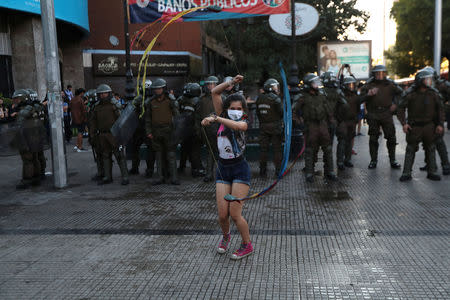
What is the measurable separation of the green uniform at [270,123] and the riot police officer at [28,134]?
4.21 metres

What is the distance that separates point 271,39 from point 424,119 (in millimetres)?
16522

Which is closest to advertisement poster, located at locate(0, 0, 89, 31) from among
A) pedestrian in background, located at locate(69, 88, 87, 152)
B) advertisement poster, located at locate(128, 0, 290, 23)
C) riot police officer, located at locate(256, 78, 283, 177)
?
pedestrian in background, located at locate(69, 88, 87, 152)

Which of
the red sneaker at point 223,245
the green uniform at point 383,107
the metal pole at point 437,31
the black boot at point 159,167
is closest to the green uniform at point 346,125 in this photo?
the green uniform at point 383,107

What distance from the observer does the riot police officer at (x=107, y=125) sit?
27.5ft

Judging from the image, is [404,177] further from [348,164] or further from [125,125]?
[125,125]

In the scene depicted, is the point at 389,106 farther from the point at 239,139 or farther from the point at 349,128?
the point at 239,139

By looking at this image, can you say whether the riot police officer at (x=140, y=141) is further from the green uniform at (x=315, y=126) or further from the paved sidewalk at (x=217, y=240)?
the green uniform at (x=315, y=126)

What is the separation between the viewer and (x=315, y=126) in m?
8.27

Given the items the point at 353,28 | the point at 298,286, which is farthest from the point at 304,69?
the point at 298,286

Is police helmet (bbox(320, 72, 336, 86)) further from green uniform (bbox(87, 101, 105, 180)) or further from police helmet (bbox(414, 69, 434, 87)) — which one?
green uniform (bbox(87, 101, 105, 180))

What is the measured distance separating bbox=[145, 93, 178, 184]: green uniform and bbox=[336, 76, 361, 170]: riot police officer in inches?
138

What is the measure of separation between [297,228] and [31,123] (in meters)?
5.40

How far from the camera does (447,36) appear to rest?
2309cm

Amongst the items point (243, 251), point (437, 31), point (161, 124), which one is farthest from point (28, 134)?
point (437, 31)
